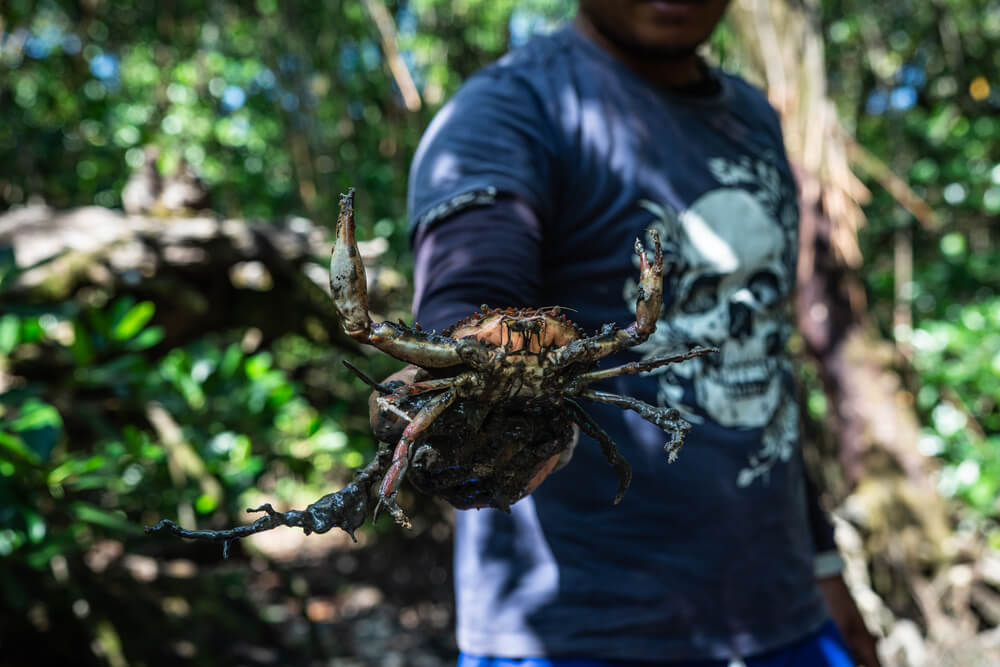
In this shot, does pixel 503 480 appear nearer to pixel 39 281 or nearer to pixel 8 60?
pixel 39 281

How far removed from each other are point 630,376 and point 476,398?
53 cm

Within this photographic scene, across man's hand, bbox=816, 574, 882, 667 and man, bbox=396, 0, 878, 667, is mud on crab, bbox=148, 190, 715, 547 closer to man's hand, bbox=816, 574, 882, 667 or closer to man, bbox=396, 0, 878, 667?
man, bbox=396, 0, 878, 667

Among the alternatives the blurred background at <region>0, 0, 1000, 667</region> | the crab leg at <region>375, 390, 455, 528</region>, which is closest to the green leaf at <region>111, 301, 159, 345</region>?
the blurred background at <region>0, 0, 1000, 667</region>

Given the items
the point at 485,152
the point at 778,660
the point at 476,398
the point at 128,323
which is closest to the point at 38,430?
the point at 128,323

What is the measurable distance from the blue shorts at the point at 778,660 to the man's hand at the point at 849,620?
195mm

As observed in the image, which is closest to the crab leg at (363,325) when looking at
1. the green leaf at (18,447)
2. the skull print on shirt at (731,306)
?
the skull print on shirt at (731,306)

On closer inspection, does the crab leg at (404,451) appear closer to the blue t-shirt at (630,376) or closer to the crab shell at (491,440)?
the crab shell at (491,440)

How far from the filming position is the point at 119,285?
3279mm

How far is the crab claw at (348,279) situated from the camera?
32.8 inches

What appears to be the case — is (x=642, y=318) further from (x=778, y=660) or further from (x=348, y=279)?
(x=778, y=660)

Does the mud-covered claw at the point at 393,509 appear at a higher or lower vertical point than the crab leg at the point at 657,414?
higher

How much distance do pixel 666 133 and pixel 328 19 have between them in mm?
4043

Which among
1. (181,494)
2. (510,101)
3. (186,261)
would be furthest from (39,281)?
(510,101)

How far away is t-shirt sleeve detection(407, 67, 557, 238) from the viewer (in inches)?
48.1
